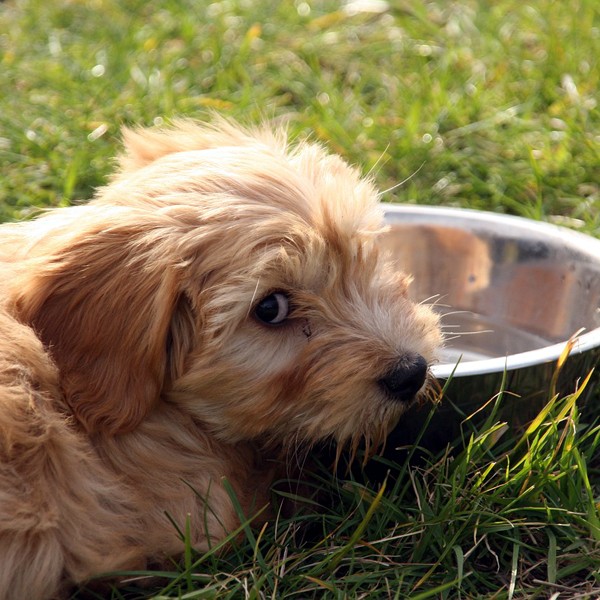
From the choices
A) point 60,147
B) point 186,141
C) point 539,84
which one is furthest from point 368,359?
point 539,84

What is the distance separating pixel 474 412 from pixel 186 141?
1197 mm

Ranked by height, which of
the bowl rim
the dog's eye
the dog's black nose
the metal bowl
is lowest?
the metal bowl

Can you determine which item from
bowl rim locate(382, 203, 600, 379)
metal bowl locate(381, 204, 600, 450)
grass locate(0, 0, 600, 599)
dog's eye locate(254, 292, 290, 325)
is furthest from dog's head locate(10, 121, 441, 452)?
metal bowl locate(381, 204, 600, 450)

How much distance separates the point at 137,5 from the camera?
20.9 ft

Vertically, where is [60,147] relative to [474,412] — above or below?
above

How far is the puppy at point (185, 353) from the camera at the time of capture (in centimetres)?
258

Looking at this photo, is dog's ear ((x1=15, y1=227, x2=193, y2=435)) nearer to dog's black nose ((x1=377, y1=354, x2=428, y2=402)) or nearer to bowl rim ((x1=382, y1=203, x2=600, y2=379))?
dog's black nose ((x1=377, y1=354, x2=428, y2=402))

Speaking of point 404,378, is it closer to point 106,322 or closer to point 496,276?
point 106,322

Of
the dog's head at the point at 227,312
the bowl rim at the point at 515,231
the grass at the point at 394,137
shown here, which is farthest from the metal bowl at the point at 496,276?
the dog's head at the point at 227,312

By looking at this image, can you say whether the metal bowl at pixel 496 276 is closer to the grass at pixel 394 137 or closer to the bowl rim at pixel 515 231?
the bowl rim at pixel 515 231

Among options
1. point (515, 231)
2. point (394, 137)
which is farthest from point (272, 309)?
point (394, 137)

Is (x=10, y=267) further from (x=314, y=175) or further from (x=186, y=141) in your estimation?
(x=314, y=175)

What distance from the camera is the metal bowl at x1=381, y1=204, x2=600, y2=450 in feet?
12.5

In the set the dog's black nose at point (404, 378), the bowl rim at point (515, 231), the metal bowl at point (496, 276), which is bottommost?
the metal bowl at point (496, 276)
